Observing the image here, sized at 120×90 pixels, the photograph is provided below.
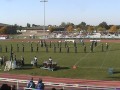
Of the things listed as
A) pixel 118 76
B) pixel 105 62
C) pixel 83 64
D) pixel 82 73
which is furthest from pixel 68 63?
pixel 118 76

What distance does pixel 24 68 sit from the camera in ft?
104

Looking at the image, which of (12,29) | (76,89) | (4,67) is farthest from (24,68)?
(12,29)

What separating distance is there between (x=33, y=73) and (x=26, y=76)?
1.10 m

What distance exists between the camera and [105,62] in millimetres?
35625

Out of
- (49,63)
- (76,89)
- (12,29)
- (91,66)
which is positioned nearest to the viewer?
(76,89)

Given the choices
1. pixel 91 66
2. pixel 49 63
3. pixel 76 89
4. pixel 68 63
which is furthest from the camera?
pixel 68 63

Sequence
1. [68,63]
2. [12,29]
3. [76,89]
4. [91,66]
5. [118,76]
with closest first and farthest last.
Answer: [76,89] < [118,76] < [91,66] < [68,63] < [12,29]

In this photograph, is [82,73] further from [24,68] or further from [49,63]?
[24,68]

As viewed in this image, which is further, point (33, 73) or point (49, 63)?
point (49, 63)

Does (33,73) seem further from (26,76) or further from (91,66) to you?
(91,66)

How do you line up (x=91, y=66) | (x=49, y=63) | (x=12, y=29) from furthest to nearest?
(x=12, y=29) < (x=91, y=66) < (x=49, y=63)

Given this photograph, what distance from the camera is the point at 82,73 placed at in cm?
2862

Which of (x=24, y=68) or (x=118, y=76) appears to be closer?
(x=118, y=76)

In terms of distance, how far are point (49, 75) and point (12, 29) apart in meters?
132
